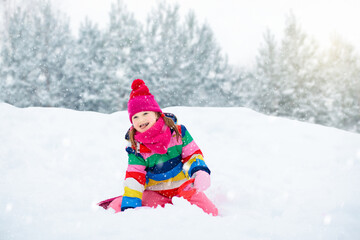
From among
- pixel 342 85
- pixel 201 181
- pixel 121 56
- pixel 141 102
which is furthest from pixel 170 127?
pixel 342 85

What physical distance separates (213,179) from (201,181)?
33.1 inches

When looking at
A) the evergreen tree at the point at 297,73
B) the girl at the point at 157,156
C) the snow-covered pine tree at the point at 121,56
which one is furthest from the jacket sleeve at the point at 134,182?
the evergreen tree at the point at 297,73

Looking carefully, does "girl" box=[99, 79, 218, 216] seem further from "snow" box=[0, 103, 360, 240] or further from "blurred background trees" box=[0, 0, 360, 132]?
"blurred background trees" box=[0, 0, 360, 132]

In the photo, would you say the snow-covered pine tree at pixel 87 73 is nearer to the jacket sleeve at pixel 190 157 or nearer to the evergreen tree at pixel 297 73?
the evergreen tree at pixel 297 73

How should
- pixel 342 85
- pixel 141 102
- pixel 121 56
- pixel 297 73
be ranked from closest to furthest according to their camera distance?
pixel 141 102, pixel 121 56, pixel 297 73, pixel 342 85

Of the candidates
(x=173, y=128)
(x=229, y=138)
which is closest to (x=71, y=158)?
(x=173, y=128)

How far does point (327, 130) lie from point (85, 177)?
3274 millimetres

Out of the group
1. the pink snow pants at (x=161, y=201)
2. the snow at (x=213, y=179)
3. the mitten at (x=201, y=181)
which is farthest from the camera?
the mitten at (x=201, y=181)

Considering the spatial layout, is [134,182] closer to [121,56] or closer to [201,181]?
[201,181]

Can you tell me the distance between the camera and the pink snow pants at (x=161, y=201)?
1628 millimetres

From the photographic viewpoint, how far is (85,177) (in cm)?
277

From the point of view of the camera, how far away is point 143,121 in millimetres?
1959

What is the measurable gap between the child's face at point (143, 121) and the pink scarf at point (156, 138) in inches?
2.1

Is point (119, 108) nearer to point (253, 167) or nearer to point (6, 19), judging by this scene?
point (6, 19)
